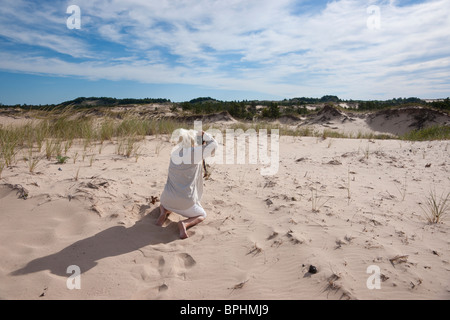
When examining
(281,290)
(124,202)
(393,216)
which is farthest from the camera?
(124,202)

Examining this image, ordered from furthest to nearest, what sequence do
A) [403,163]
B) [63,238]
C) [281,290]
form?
[403,163] < [63,238] < [281,290]

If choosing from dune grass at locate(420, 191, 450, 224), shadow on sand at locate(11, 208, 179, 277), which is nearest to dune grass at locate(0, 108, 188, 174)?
shadow on sand at locate(11, 208, 179, 277)

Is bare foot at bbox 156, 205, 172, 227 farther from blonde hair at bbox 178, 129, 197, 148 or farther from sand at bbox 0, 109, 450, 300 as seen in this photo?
blonde hair at bbox 178, 129, 197, 148

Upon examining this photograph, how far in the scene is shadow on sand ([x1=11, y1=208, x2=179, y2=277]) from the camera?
2508 millimetres

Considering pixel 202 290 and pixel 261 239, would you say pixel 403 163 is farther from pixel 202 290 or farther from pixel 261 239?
pixel 202 290

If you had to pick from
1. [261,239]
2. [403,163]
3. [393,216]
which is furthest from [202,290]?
[403,163]

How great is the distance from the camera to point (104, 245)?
2873 mm

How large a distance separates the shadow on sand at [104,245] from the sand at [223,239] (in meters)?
0.01

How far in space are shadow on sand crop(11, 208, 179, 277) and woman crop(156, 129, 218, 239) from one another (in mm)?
178

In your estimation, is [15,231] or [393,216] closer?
[15,231]

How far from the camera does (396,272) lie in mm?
2344

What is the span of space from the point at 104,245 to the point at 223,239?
4.47ft

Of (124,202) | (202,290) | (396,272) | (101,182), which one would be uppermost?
(101,182)
